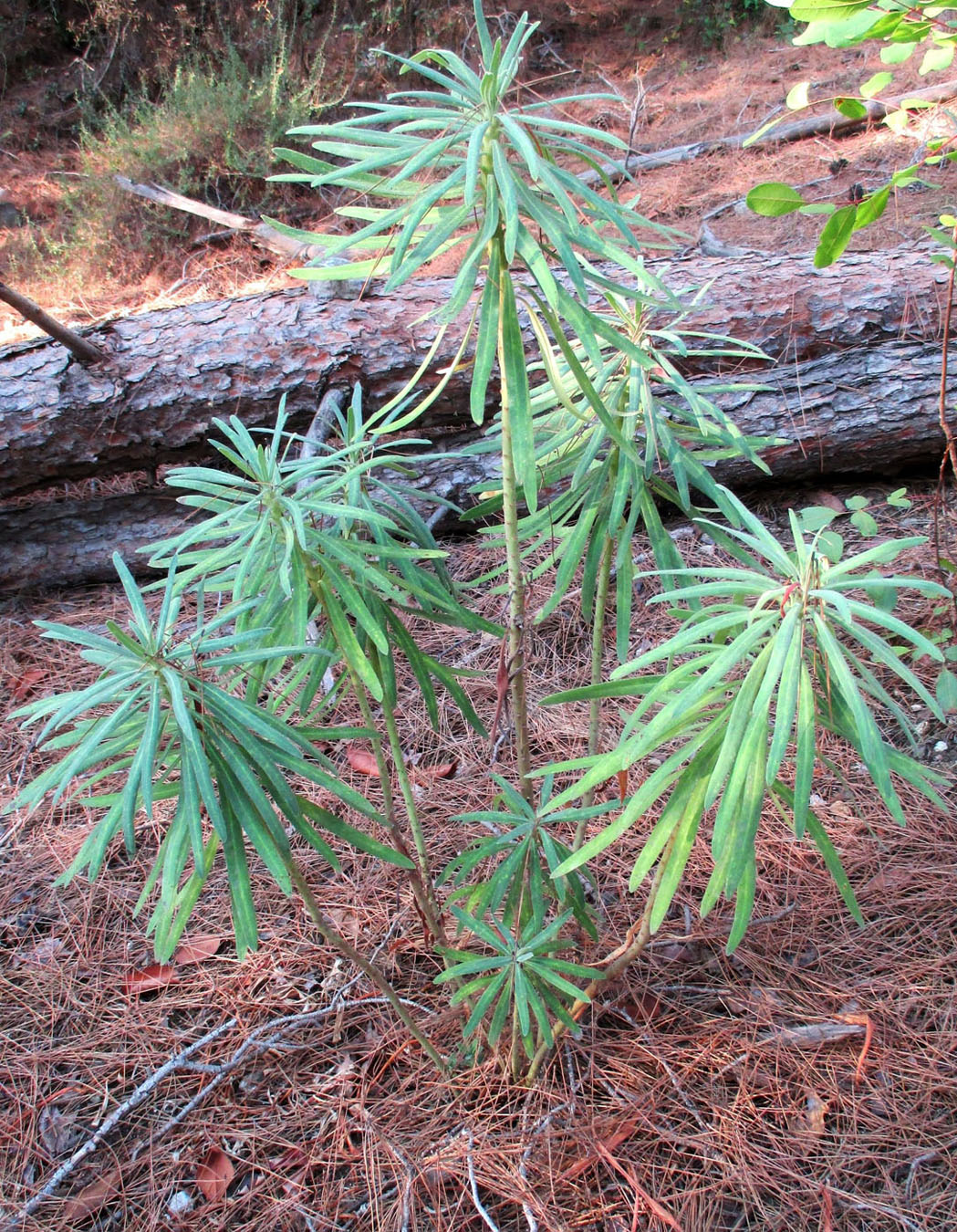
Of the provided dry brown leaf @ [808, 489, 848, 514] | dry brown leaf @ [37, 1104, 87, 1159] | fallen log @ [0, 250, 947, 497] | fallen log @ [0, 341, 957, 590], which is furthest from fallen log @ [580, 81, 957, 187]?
dry brown leaf @ [37, 1104, 87, 1159]

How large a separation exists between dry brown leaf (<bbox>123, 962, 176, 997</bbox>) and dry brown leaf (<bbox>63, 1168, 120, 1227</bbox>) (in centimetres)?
37

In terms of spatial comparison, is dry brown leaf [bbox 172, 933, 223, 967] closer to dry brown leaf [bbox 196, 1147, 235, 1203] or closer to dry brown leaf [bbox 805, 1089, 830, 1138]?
dry brown leaf [bbox 196, 1147, 235, 1203]

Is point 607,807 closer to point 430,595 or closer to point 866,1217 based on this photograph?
point 430,595

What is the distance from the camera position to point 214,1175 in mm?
1493

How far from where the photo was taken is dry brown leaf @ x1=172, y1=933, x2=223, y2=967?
6.16ft

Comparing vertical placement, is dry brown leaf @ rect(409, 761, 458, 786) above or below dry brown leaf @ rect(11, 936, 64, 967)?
above

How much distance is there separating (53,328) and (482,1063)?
7.78ft

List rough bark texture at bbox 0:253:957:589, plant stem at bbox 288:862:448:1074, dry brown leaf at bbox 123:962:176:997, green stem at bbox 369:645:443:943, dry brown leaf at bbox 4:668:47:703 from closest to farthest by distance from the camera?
1. plant stem at bbox 288:862:448:1074
2. green stem at bbox 369:645:443:943
3. dry brown leaf at bbox 123:962:176:997
4. dry brown leaf at bbox 4:668:47:703
5. rough bark texture at bbox 0:253:957:589

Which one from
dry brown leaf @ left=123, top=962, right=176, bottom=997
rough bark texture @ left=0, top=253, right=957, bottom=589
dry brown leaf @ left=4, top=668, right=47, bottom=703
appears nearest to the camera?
dry brown leaf @ left=123, top=962, right=176, bottom=997

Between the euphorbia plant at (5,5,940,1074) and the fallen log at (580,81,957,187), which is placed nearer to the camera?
the euphorbia plant at (5,5,940,1074)

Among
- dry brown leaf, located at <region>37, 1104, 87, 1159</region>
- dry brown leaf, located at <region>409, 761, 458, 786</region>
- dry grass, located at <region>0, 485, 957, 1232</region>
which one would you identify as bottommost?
dry brown leaf, located at <region>37, 1104, 87, 1159</region>

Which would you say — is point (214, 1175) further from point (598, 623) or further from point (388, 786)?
point (598, 623)

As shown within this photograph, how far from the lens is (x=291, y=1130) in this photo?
153cm

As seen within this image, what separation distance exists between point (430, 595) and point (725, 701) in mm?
435
